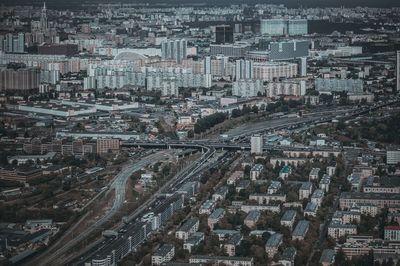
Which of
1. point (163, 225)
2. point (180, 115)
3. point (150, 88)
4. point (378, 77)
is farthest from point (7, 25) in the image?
point (163, 225)

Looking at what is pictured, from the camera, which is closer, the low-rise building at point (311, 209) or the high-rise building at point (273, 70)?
the low-rise building at point (311, 209)

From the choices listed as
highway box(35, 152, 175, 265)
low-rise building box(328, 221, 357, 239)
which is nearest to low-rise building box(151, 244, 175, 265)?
highway box(35, 152, 175, 265)

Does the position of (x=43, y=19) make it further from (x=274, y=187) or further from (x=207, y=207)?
(x=207, y=207)

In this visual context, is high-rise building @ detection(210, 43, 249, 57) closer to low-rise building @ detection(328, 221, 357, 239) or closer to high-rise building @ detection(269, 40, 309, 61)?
high-rise building @ detection(269, 40, 309, 61)

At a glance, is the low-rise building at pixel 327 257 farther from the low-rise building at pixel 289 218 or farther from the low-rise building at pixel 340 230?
→ the low-rise building at pixel 289 218

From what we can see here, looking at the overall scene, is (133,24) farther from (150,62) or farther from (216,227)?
(216,227)

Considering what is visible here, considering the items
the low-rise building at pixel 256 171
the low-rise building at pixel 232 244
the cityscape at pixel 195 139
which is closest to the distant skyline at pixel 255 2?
the cityscape at pixel 195 139
